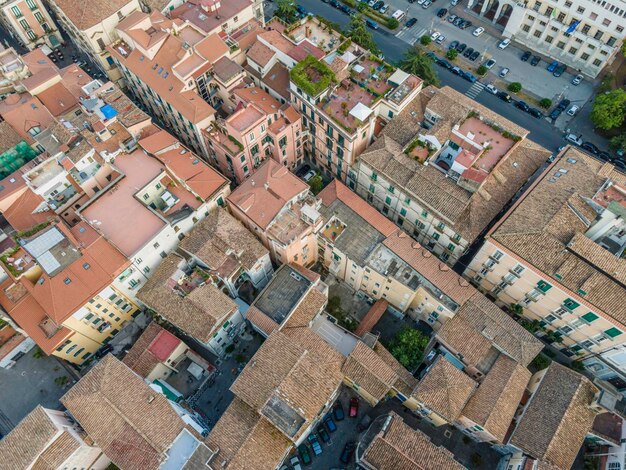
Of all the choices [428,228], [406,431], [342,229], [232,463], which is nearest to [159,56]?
[342,229]

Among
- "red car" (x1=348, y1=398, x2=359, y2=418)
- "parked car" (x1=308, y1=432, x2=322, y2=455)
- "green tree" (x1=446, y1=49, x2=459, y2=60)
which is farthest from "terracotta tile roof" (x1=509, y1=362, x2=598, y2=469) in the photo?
"green tree" (x1=446, y1=49, x2=459, y2=60)

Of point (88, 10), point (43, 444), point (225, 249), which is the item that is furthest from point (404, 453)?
point (88, 10)

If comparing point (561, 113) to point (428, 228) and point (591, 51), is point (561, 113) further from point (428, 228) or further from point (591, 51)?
point (428, 228)

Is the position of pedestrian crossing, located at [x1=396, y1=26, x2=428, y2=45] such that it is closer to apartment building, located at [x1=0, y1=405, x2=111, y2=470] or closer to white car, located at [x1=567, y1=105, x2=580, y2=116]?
white car, located at [x1=567, y1=105, x2=580, y2=116]

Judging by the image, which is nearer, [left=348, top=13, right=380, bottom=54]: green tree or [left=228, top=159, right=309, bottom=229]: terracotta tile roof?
[left=228, top=159, right=309, bottom=229]: terracotta tile roof

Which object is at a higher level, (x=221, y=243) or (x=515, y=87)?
(x=515, y=87)

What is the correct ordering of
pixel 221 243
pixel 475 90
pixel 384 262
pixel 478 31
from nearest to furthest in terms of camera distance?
pixel 384 262
pixel 221 243
pixel 475 90
pixel 478 31

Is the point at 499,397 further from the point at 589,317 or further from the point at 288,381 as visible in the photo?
the point at 288,381
